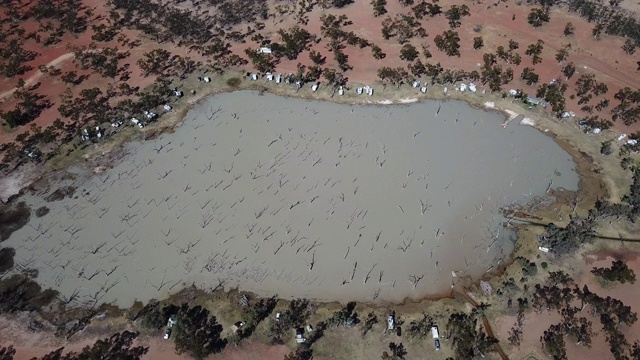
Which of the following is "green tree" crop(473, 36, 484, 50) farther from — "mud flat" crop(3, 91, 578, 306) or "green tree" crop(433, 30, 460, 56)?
"mud flat" crop(3, 91, 578, 306)

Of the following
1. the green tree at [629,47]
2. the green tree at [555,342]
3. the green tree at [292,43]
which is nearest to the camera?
the green tree at [555,342]

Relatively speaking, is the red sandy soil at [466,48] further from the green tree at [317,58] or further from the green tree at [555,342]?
the green tree at [555,342]

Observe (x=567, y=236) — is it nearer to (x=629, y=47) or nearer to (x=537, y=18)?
(x=629, y=47)

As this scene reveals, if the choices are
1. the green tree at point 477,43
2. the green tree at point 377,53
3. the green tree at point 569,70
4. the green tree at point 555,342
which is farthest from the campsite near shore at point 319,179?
the green tree at point 477,43

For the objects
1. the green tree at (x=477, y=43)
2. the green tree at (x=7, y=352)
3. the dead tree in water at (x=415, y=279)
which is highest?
the green tree at (x=477, y=43)

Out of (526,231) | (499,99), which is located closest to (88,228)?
(526,231)

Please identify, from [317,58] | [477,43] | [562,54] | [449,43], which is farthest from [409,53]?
[562,54]
